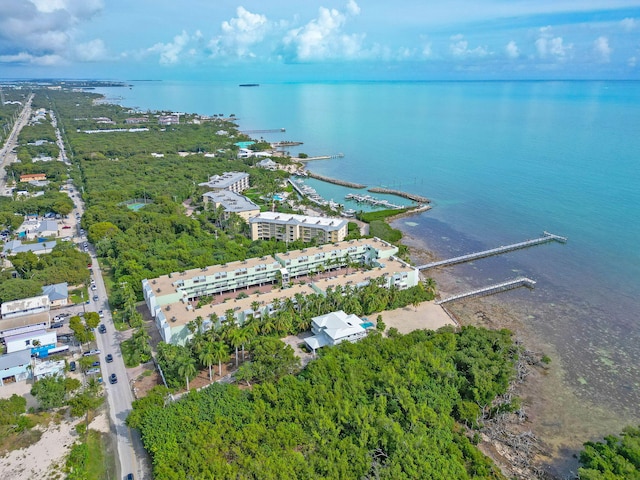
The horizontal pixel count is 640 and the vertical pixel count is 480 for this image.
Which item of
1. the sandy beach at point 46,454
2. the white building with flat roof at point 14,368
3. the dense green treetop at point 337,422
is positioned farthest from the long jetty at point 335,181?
the sandy beach at point 46,454

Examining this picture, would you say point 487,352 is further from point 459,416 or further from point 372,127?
point 372,127

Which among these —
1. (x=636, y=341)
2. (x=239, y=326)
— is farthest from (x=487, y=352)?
(x=239, y=326)

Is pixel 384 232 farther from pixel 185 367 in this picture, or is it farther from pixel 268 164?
pixel 268 164

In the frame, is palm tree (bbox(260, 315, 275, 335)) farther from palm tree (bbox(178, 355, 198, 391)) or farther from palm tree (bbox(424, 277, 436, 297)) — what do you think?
palm tree (bbox(424, 277, 436, 297))

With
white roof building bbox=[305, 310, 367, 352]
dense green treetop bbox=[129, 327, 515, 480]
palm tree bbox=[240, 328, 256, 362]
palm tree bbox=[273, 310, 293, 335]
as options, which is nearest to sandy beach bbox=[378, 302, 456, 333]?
white roof building bbox=[305, 310, 367, 352]

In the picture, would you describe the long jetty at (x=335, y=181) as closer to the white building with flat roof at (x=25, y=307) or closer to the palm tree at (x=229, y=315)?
the palm tree at (x=229, y=315)

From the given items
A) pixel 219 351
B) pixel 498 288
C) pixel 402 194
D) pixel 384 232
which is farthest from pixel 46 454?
pixel 402 194
